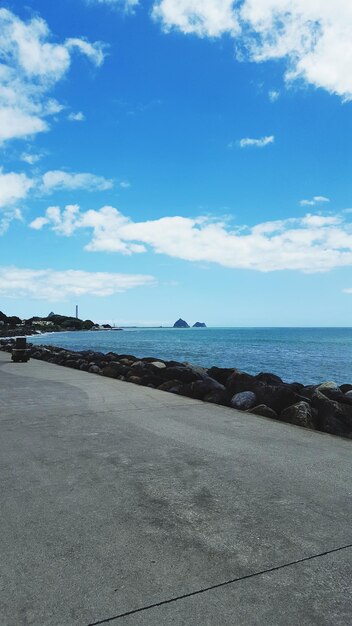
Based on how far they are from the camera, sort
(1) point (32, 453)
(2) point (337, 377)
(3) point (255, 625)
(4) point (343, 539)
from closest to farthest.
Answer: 1. (3) point (255, 625)
2. (4) point (343, 539)
3. (1) point (32, 453)
4. (2) point (337, 377)

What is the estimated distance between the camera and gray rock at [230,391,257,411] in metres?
7.40

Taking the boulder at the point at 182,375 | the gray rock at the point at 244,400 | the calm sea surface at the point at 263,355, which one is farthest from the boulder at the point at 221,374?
the calm sea surface at the point at 263,355

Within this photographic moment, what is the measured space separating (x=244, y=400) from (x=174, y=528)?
4811mm

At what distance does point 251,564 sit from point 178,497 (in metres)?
1.02

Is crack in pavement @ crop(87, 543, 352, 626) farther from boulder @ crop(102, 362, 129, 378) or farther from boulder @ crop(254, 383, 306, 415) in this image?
boulder @ crop(102, 362, 129, 378)

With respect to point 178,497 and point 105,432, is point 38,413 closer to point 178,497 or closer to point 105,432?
point 105,432

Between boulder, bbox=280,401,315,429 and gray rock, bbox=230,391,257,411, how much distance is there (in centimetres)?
94

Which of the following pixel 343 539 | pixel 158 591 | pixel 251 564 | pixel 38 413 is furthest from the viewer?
pixel 38 413

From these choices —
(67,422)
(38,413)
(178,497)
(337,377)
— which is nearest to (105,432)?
(67,422)

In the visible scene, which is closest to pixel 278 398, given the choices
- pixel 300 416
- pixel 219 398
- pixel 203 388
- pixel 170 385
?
pixel 300 416

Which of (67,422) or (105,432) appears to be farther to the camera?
(67,422)

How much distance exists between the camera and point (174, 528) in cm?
285

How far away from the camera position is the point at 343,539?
2.72 metres

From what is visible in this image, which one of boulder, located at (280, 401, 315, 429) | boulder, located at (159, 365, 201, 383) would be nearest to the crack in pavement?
boulder, located at (280, 401, 315, 429)
